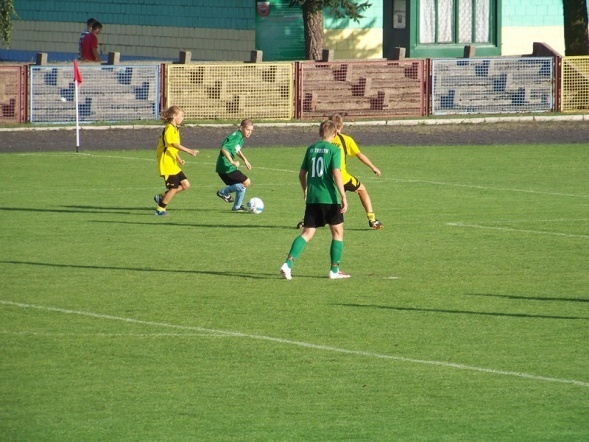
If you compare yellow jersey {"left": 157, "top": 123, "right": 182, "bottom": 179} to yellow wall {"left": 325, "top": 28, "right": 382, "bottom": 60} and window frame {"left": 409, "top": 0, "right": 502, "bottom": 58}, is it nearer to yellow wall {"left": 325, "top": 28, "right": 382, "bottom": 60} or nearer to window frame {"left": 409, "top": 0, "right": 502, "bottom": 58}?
window frame {"left": 409, "top": 0, "right": 502, "bottom": 58}

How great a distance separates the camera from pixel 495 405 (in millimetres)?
9906

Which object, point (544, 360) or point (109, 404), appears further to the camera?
point (544, 360)

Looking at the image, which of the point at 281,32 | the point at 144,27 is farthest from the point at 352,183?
the point at 144,27

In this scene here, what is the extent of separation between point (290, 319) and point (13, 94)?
2099cm

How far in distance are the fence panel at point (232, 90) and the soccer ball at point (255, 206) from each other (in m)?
13.4

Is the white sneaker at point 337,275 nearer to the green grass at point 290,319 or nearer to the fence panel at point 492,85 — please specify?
the green grass at point 290,319

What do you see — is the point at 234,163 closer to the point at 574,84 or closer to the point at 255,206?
the point at 255,206

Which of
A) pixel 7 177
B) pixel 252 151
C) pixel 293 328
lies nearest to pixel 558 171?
pixel 252 151

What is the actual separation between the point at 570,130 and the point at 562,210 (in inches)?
511

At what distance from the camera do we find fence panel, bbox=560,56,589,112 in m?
35.4

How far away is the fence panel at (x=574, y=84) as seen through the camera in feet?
116

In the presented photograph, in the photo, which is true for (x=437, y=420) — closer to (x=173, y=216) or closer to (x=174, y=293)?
(x=174, y=293)

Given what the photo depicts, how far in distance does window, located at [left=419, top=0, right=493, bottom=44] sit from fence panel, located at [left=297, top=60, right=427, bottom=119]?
8.73 meters

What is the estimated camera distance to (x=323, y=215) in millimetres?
14914
